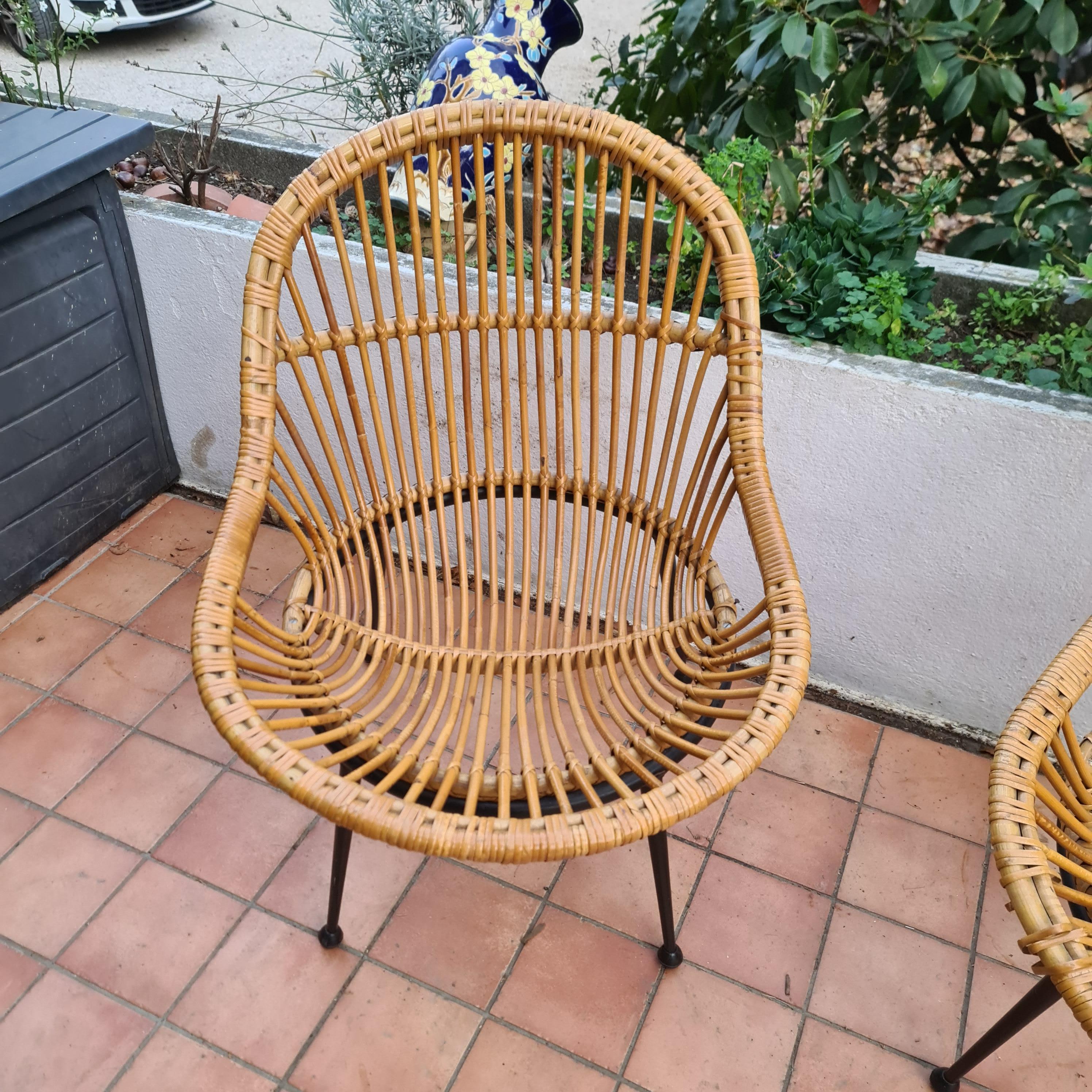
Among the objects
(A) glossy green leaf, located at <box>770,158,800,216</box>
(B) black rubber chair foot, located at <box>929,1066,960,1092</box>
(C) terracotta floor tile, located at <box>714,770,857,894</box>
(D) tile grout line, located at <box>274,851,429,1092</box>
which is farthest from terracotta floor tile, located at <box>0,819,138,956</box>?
(A) glossy green leaf, located at <box>770,158,800,216</box>

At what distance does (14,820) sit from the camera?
1645mm

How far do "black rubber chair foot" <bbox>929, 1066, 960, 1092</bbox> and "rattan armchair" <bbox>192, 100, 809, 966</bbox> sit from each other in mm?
404

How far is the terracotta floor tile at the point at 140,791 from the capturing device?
1.64m

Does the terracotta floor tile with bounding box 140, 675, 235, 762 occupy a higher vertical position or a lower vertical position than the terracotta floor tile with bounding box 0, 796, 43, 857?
higher

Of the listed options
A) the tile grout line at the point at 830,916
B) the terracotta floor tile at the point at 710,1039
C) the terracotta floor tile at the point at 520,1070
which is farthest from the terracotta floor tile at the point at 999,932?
the terracotta floor tile at the point at 520,1070

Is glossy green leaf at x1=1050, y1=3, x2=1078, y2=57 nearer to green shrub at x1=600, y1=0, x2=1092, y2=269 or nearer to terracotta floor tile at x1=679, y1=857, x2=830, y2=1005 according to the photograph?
green shrub at x1=600, y1=0, x2=1092, y2=269

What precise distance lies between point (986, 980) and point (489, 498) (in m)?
1.10

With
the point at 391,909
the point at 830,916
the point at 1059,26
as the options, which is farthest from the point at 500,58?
the point at 830,916

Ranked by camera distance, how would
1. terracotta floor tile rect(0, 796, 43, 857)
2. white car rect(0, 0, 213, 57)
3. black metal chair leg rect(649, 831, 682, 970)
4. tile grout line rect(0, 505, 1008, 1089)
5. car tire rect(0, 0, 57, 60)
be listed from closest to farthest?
black metal chair leg rect(649, 831, 682, 970) < tile grout line rect(0, 505, 1008, 1089) < terracotta floor tile rect(0, 796, 43, 857) < car tire rect(0, 0, 57, 60) < white car rect(0, 0, 213, 57)

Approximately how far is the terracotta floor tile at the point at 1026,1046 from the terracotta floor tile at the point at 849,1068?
0.07 meters

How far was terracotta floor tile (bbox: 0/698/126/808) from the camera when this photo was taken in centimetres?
170

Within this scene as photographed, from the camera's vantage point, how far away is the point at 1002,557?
5.35 ft

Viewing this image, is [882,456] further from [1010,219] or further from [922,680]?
[1010,219]

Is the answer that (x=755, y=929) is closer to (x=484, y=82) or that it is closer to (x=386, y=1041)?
(x=386, y=1041)
